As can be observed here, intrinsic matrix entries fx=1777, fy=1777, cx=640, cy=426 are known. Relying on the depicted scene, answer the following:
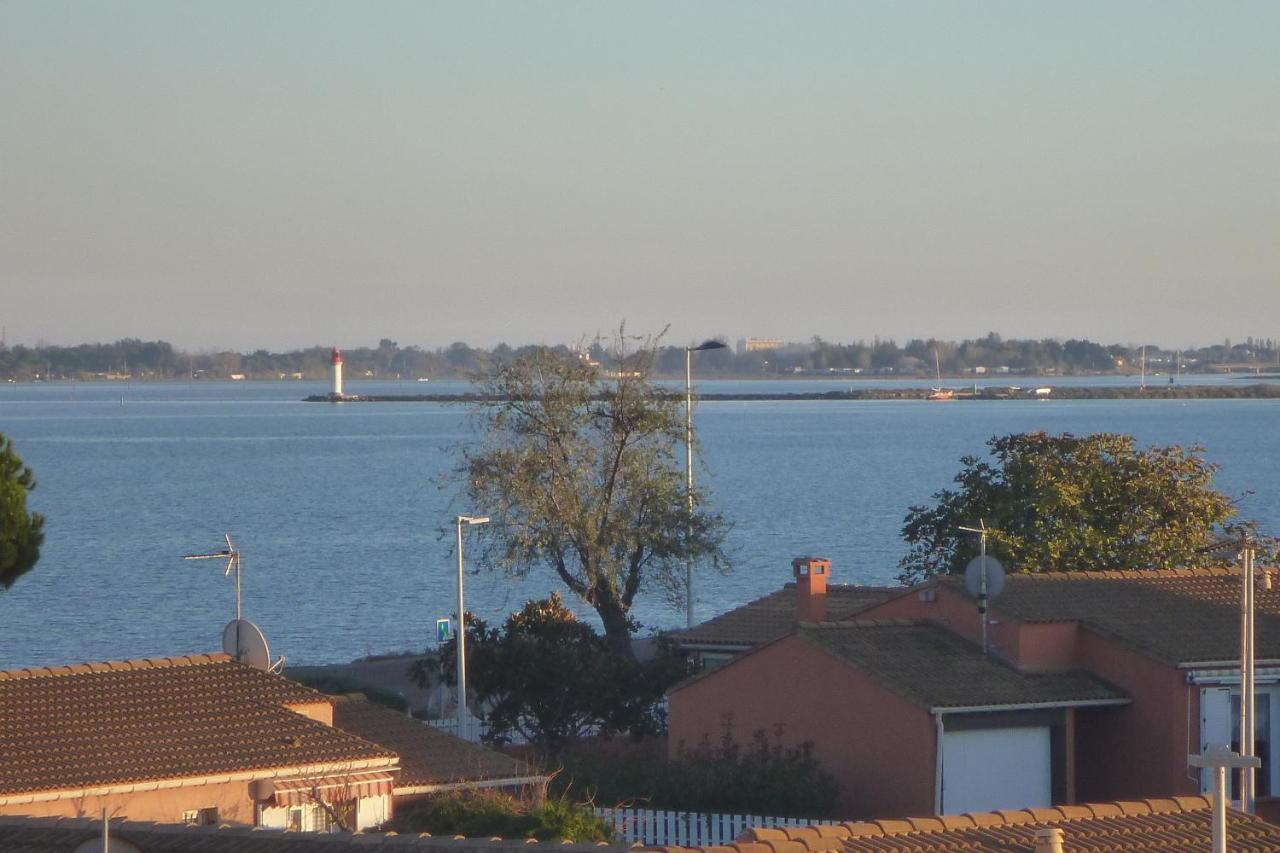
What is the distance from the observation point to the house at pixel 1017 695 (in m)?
20.6

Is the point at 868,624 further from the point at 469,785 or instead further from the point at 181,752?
the point at 181,752

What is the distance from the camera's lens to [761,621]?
99.1 feet

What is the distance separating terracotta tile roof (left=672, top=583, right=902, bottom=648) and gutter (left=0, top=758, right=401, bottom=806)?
439 inches

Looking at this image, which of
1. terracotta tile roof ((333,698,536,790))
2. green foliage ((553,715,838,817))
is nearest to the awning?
terracotta tile roof ((333,698,536,790))

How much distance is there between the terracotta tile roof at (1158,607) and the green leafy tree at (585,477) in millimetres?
13850

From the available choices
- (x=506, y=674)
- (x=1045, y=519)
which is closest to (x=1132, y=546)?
(x=1045, y=519)

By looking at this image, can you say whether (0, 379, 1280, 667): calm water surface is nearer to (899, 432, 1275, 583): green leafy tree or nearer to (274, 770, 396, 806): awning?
(899, 432, 1275, 583): green leafy tree

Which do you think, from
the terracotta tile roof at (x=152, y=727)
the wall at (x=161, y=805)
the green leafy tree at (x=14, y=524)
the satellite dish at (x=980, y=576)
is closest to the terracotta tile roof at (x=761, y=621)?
the satellite dish at (x=980, y=576)

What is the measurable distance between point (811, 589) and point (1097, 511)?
8938 mm

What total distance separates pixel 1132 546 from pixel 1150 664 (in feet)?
40.6

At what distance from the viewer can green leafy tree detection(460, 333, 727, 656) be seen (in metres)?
36.4

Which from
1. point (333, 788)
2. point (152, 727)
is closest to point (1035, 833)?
point (333, 788)

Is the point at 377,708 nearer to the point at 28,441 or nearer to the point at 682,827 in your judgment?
the point at 682,827

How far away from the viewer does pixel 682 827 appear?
2008cm
